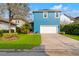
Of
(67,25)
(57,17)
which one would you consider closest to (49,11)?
(57,17)

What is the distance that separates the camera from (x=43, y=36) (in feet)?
51.2

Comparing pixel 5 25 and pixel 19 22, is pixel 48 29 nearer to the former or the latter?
pixel 19 22

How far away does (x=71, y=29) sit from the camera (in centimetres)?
1625

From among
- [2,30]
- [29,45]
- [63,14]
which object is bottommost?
[29,45]

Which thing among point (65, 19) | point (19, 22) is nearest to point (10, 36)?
point (19, 22)

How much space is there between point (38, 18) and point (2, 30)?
2536 mm

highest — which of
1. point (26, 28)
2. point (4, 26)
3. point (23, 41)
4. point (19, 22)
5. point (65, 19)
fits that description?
point (65, 19)

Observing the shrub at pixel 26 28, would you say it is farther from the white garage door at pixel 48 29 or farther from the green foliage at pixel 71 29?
the green foliage at pixel 71 29

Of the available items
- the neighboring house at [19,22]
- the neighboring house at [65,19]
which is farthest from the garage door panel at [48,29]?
the neighboring house at [19,22]

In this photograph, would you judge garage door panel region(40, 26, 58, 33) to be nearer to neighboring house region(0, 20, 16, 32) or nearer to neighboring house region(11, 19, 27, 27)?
neighboring house region(11, 19, 27, 27)

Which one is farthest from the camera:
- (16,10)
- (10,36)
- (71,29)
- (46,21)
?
(71,29)

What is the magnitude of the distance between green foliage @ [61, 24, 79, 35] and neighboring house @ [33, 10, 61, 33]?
1.64ft

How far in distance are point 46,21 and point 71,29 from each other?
178cm

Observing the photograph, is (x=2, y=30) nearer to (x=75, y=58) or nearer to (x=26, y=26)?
(x=26, y=26)
